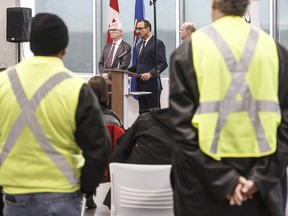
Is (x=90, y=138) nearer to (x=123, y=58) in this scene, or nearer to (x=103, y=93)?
(x=103, y=93)

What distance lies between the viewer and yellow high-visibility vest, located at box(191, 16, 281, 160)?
206 cm

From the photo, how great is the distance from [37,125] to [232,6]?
0.82 meters

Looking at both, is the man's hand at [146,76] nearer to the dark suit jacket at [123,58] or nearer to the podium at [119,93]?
the dark suit jacket at [123,58]

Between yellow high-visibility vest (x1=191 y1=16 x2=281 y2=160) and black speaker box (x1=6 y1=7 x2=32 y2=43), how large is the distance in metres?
6.98

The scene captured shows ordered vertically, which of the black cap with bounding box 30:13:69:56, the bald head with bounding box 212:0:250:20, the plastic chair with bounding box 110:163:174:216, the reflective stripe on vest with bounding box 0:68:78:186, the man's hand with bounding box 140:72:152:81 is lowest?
the plastic chair with bounding box 110:163:174:216

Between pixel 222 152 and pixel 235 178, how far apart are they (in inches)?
3.9

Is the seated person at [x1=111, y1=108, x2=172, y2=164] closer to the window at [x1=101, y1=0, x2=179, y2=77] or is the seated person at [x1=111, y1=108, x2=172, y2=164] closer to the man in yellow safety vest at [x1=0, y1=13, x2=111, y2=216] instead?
the man in yellow safety vest at [x1=0, y1=13, x2=111, y2=216]

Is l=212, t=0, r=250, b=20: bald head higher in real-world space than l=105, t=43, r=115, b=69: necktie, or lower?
higher

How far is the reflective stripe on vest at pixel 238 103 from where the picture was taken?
207 centimetres

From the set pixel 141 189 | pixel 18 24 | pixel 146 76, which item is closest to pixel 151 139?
pixel 141 189

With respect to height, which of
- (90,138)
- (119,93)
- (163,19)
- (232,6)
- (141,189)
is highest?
(163,19)

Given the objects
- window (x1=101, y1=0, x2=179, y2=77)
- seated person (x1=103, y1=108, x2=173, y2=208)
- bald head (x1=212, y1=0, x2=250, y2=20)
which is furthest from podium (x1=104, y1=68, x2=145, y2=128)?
bald head (x1=212, y1=0, x2=250, y2=20)

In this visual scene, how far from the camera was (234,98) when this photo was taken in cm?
208

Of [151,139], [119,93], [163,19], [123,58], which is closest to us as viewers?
[151,139]
